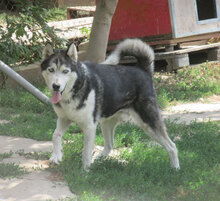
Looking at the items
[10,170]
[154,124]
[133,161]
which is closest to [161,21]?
[154,124]

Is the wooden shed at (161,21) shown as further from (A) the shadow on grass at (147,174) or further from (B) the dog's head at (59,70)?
(B) the dog's head at (59,70)

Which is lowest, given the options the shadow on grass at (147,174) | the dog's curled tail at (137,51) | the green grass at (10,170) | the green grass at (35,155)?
the shadow on grass at (147,174)

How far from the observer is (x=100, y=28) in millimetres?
7363

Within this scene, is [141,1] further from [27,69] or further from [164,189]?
[164,189]

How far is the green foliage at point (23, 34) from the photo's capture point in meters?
7.80

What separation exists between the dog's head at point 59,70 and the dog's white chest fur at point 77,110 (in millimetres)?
A: 127

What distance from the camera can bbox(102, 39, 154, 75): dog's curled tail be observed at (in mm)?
4789

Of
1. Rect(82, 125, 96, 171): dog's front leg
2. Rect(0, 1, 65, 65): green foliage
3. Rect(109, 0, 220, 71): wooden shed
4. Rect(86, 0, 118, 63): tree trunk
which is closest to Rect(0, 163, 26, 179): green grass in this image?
Rect(82, 125, 96, 171): dog's front leg

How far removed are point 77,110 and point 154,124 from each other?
38.7 inches

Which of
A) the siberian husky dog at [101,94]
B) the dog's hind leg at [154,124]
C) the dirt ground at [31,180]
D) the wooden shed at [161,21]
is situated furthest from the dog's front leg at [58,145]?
the wooden shed at [161,21]

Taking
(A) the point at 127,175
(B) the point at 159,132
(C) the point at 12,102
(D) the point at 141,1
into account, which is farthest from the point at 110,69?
(D) the point at 141,1

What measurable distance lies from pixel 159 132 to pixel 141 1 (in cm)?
639

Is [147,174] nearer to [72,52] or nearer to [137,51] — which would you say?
[137,51]

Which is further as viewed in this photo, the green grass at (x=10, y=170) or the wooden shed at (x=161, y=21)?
the wooden shed at (x=161, y=21)
